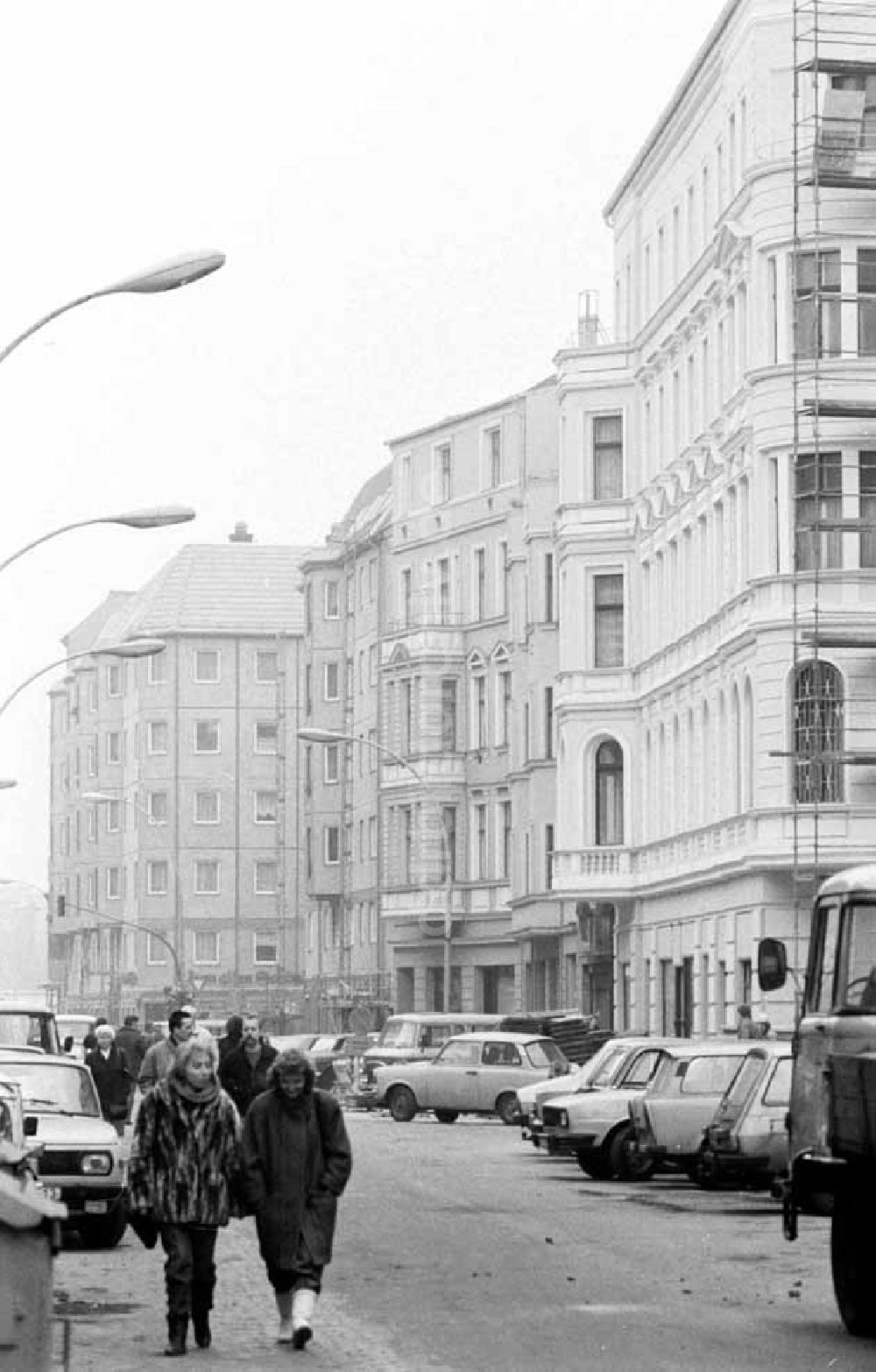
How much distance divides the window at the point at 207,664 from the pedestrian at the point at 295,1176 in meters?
125

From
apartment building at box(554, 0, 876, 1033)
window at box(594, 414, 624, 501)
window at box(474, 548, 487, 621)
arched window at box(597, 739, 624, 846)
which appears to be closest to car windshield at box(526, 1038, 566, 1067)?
apartment building at box(554, 0, 876, 1033)

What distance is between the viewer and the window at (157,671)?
143 m

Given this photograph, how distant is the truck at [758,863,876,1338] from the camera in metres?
17.6

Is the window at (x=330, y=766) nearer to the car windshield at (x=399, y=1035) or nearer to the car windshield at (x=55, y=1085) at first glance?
the car windshield at (x=399, y=1035)

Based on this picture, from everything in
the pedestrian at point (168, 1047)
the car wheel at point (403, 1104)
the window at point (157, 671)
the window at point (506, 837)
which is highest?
the window at point (157, 671)

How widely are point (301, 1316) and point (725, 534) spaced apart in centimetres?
4426

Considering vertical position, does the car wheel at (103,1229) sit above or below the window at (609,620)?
below

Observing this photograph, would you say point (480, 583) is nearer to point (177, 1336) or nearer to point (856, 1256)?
point (856, 1256)

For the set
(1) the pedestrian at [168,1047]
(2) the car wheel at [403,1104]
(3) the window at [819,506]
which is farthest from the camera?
(2) the car wheel at [403,1104]

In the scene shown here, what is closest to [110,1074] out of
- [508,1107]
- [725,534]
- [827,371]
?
[508,1107]

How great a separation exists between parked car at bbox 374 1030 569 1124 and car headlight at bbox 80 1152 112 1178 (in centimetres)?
3051

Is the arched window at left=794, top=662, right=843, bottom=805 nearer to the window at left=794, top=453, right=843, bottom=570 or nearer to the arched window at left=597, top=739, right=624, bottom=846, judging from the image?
the window at left=794, top=453, right=843, bottom=570

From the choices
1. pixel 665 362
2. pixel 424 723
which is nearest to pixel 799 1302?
pixel 665 362

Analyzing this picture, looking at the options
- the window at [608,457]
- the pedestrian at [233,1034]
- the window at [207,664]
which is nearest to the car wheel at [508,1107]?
the window at [608,457]
